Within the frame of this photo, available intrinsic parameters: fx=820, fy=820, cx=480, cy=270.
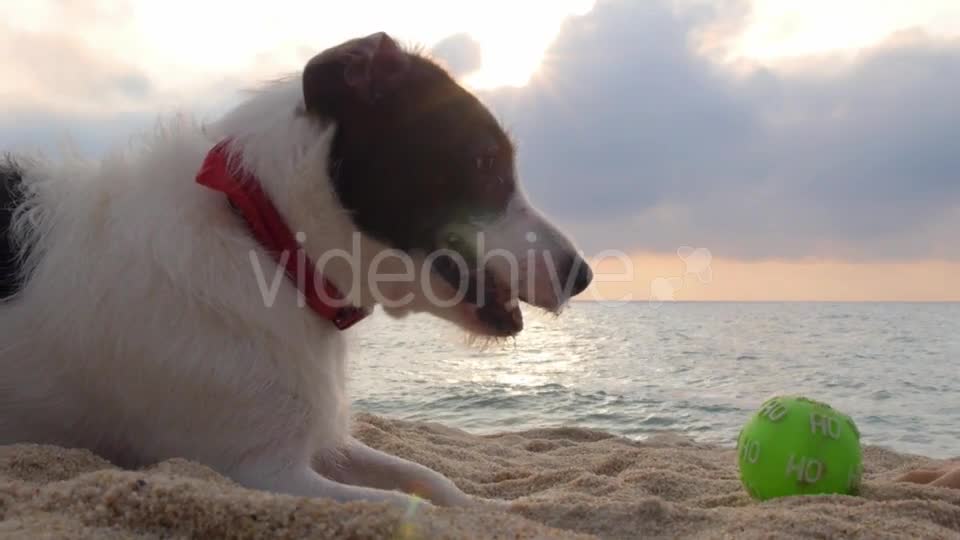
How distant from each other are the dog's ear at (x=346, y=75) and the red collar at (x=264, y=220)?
11.6 inches

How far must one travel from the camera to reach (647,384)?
914 centimetres

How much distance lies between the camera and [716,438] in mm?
5996

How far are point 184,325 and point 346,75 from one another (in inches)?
33.6

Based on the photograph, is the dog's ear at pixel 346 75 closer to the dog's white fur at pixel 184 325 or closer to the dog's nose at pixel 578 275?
the dog's white fur at pixel 184 325

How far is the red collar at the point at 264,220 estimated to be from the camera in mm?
2367

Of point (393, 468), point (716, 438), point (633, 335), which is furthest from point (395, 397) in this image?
point (633, 335)

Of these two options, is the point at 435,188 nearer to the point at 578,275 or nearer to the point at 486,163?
the point at 486,163

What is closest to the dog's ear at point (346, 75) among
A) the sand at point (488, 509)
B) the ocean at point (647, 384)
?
the ocean at point (647, 384)

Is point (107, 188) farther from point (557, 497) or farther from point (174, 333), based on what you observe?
point (557, 497)

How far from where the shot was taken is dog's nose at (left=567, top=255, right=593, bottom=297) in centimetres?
259

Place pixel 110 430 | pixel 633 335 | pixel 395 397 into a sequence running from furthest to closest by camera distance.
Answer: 1. pixel 633 335
2. pixel 395 397
3. pixel 110 430

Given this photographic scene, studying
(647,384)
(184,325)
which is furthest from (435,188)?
(647,384)

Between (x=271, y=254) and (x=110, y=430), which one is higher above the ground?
(x=271, y=254)

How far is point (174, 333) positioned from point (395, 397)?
5.96 m
